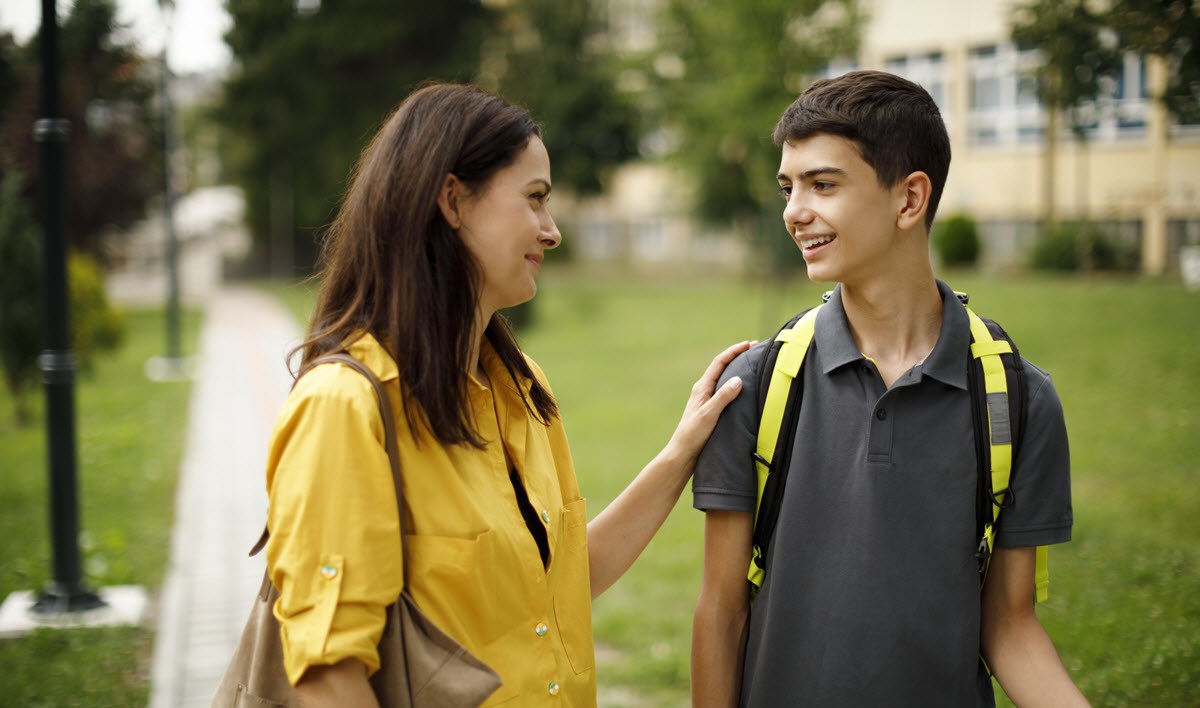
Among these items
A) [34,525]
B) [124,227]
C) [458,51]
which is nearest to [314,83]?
[458,51]

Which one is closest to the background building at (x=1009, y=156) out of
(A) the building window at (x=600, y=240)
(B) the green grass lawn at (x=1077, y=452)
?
(B) the green grass lawn at (x=1077, y=452)

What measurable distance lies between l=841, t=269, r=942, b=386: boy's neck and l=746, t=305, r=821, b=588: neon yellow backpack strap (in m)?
0.11

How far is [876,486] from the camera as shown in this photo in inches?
89.2

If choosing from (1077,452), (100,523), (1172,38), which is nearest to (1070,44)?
(1172,38)

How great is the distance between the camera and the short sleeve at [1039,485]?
2.24 metres

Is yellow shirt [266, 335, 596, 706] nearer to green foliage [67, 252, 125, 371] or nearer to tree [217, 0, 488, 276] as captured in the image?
green foliage [67, 252, 125, 371]

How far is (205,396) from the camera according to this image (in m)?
16.3

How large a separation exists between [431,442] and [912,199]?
1.12 metres

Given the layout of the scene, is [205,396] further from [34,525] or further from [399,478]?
[399,478]

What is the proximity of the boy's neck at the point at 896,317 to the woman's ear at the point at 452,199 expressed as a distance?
0.85 meters

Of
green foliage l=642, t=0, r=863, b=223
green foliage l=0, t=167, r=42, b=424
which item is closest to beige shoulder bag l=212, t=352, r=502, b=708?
green foliage l=0, t=167, r=42, b=424

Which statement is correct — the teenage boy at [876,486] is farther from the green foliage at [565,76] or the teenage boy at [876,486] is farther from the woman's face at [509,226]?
the green foliage at [565,76]

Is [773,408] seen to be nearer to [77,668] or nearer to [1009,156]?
[77,668]

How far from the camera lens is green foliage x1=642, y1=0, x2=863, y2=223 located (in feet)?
80.8
